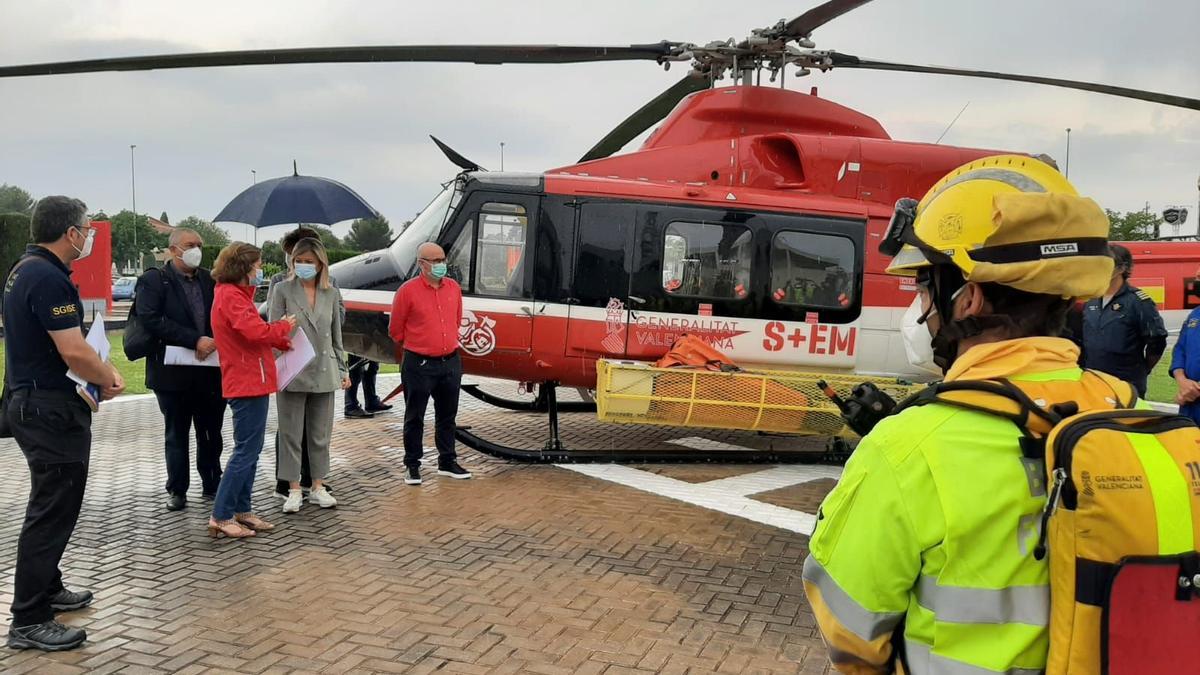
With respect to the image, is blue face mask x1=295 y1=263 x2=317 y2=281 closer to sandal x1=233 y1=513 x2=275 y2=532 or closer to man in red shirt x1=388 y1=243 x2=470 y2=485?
man in red shirt x1=388 y1=243 x2=470 y2=485

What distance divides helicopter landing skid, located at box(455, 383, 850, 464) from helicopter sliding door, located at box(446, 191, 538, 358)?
77 centimetres

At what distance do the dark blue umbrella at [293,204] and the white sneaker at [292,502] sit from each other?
5.41 metres

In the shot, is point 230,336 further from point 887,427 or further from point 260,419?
point 887,427

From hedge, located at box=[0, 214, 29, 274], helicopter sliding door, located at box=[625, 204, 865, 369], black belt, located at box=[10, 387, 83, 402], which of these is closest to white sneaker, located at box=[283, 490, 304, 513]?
black belt, located at box=[10, 387, 83, 402]

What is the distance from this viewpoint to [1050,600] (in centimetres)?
135

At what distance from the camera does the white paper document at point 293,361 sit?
18.3 feet

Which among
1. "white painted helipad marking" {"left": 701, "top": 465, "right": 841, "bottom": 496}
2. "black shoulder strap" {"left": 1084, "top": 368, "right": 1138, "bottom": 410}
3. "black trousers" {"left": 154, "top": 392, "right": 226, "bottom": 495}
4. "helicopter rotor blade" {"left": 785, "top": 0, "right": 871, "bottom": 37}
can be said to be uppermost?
"helicopter rotor blade" {"left": 785, "top": 0, "right": 871, "bottom": 37}

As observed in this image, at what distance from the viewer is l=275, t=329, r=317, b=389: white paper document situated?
18.3ft

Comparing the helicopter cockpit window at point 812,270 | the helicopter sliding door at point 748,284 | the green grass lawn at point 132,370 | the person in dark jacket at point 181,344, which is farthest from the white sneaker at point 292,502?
the green grass lawn at point 132,370

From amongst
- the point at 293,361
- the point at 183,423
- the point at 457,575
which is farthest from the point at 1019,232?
the point at 183,423

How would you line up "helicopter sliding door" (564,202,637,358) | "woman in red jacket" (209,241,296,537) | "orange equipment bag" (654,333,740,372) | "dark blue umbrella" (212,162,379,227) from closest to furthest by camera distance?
"woman in red jacket" (209,241,296,537), "orange equipment bag" (654,333,740,372), "helicopter sliding door" (564,202,637,358), "dark blue umbrella" (212,162,379,227)

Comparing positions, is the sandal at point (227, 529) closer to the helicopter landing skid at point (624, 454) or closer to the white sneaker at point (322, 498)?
the white sneaker at point (322, 498)

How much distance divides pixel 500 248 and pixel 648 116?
2.72 metres

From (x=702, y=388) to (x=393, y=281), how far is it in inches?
116
